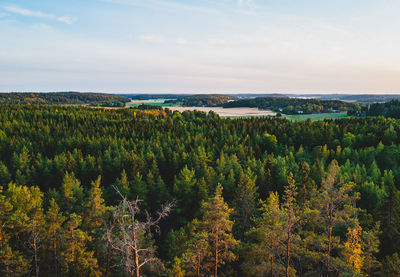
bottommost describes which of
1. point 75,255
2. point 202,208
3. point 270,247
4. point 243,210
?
point 75,255

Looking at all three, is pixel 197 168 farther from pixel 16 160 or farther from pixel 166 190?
pixel 16 160

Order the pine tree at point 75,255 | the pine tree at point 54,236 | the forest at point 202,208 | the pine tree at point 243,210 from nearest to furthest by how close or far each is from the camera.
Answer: the forest at point 202,208 → the pine tree at point 75,255 → the pine tree at point 54,236 → the pine tree at point 243,210

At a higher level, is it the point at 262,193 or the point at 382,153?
the point at 382,153

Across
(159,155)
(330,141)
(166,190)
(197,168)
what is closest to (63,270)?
(166,190)

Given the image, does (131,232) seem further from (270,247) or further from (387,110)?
(387,110)

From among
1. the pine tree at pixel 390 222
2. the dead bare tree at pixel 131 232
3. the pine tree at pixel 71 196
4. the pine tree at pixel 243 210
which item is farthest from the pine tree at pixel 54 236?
the pine tree at pixel 390 222

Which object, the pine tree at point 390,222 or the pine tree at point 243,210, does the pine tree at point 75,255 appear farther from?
the pine tree at point 390,222

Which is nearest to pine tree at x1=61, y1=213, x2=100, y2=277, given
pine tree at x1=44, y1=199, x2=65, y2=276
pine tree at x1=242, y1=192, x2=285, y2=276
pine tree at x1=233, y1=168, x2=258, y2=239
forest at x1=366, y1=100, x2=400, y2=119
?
pine tree at x1=44, y1=199, x2=65, y2=276

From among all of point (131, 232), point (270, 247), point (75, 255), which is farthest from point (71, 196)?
point (131, 232)
